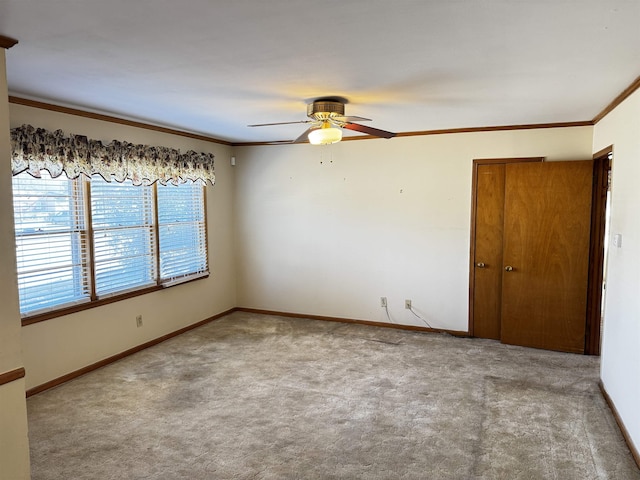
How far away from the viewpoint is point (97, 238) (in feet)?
13.4

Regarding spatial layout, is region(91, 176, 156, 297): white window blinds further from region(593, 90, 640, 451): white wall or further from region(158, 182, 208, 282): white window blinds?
region(593, 90, 640, 451): white wall

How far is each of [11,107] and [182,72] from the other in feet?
5.46

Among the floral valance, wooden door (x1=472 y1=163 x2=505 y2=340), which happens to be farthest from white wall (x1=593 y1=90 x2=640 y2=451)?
the floral valance

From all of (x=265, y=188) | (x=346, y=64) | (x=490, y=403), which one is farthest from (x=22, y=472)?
(x=265, y=188)

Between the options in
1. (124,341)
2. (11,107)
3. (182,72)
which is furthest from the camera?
(124,341)

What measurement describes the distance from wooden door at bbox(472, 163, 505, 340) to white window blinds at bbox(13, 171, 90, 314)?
399 centimetres

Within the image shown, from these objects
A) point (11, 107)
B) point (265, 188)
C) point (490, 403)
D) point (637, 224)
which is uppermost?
point (11, 107)

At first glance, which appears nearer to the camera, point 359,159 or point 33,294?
point 33,294

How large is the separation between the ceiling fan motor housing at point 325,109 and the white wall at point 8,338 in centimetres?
192

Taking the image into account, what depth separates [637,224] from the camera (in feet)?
9.16

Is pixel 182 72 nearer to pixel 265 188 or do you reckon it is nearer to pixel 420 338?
pixel 265 188

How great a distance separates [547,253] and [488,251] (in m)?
0.59

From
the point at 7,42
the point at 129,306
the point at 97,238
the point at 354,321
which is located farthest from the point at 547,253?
the point at 7,42

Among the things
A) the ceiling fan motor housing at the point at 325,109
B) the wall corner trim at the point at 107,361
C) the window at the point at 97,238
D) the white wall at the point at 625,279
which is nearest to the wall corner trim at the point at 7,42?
the window at the point at 97,238
